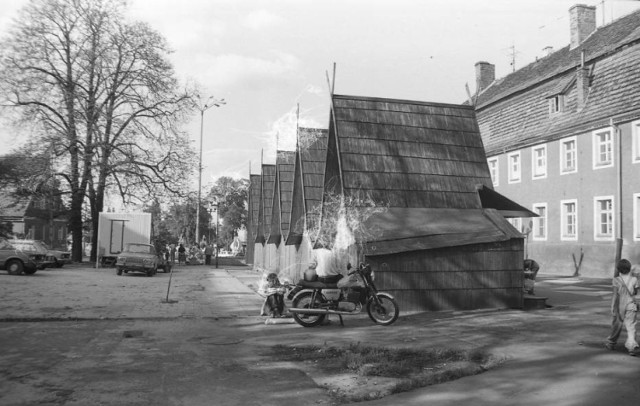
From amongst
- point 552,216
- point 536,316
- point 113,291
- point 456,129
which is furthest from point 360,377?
point 552,216

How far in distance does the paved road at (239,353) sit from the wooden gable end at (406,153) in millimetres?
3260

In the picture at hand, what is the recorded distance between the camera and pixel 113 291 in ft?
60.8

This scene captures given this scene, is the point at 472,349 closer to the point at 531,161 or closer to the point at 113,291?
the point at 113,291

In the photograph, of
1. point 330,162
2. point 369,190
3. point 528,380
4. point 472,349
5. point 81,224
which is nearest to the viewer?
point 528,380

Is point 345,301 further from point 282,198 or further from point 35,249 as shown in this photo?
point 35,249

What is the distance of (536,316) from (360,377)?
6.87 meters

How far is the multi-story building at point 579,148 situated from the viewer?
24.0 metres

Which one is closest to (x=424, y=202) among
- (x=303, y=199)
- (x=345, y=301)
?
(x=345, y=301)

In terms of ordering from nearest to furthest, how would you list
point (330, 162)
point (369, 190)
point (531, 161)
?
1. point (369, 190)
2. point (330, 162)
3. point (531, 161)

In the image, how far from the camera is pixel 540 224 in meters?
30.7

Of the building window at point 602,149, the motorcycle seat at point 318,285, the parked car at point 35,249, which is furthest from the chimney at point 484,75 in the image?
the motorcycle seat at point 318,285

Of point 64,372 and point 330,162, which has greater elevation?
point 330,162

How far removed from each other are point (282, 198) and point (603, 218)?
14840 millimetres

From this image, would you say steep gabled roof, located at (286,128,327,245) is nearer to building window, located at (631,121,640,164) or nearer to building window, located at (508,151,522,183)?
building window, located at (631,121,640,164)
